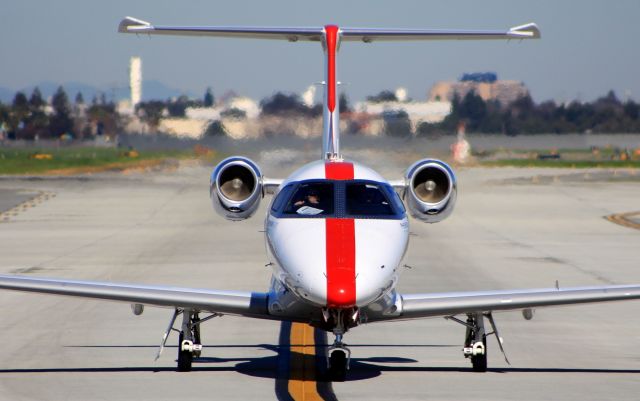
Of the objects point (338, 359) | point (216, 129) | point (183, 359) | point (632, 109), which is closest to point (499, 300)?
point (338, 359)

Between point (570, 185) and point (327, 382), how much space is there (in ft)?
170

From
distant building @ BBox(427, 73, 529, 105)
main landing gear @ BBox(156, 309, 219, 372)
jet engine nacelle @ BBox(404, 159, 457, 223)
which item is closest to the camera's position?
main landing gear @ BBox(156, 309, 219, 372)

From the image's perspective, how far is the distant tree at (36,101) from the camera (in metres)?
96.8

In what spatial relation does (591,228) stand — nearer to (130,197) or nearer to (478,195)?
(478,195)

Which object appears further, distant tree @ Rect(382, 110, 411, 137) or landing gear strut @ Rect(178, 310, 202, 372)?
distant tree @ Rect(382, 110, 411, 137)

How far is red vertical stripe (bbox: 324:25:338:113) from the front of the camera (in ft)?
61.2

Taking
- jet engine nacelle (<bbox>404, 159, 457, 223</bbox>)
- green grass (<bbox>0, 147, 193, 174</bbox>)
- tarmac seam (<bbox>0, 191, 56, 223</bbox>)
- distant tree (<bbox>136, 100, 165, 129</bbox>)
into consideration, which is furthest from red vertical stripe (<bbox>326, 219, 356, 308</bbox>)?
green grass (<bbox>0, 147, 193, 174</bbox>)

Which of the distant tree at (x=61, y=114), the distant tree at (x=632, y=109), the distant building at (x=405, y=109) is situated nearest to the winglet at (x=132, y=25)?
the distant building at (x=405, y=109)

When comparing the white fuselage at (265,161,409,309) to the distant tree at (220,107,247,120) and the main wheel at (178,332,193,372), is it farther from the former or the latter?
the distant tree at (220,107,247,120)

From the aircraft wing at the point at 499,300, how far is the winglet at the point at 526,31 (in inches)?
196

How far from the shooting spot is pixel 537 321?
1997 centimetres

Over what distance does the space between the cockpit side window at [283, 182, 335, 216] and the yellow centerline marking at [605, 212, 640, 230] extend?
27.6 metres

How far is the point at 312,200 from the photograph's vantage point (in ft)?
47.1

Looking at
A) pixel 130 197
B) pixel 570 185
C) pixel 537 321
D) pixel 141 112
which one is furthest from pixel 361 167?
pixel 570 185
